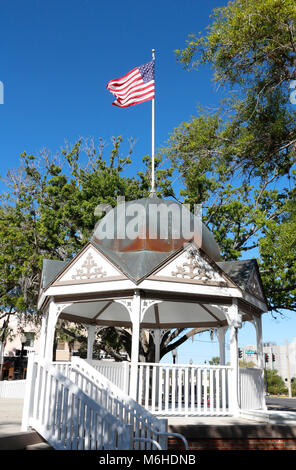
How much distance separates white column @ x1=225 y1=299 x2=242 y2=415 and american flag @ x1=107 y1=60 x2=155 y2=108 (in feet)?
31.8

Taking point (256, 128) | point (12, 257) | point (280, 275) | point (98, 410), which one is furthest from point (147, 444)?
point (12, 257)

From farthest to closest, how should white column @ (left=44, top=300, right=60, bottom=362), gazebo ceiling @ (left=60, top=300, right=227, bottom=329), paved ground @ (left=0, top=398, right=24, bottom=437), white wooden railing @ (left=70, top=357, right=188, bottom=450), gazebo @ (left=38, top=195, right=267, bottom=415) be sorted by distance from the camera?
1. gazebo ceiling @ (left=60, top=300, right=227, bottom=329)
2. white column @ (left=44, top=300, right=60, bottom=362)
3. gazebo @ (left=38, top=195, right=267, bottom=415)
4. paved ground @ (left=0, top=398, right=24, bottom=437)
5. white wooden railing @ (left=70, top=357, right=188, bottom=450)

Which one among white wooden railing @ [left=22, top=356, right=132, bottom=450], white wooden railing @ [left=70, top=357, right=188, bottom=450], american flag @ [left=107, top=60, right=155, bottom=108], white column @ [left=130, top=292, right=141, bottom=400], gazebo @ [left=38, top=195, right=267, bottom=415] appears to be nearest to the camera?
white wooden railing @ [left=22, top=356, right=132, bottom=450]

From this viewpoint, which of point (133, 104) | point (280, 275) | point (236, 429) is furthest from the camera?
point (280, 275)

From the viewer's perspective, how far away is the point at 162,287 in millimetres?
10906

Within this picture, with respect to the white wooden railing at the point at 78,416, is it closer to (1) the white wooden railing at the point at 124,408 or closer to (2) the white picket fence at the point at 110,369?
(1) the white wooden railing at the point at 124,408

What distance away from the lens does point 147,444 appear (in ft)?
24.1

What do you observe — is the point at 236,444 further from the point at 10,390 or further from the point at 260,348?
the point at 10,390

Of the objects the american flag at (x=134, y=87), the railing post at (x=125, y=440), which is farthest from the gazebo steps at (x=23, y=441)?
the american flag at (x=134, y=87)

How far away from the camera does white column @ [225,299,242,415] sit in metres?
10.5

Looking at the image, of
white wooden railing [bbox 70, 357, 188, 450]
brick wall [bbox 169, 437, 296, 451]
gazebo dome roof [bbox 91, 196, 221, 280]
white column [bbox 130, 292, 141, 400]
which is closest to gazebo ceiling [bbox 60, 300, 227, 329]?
gazebo dome roof [bbox 91, 196, 221, 280]

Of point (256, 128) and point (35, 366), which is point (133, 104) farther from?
point (35, 366)

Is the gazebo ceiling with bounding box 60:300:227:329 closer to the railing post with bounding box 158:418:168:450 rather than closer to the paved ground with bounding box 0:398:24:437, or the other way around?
the paved ground with bounding box 0:398:24:437
